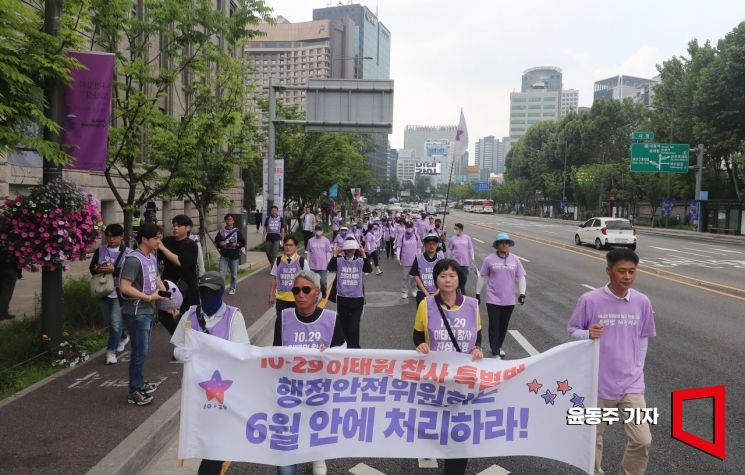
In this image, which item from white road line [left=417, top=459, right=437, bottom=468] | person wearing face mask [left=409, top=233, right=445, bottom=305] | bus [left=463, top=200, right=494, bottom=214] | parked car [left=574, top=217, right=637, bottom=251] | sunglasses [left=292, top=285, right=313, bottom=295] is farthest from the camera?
bus [left=463, top=200, right=494, bottom=214]

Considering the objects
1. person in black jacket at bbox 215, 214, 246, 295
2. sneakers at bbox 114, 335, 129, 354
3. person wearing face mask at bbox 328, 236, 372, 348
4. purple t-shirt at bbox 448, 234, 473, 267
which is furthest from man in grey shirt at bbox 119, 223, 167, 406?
purple t-shirt at bbox 448, 234, 473, 267

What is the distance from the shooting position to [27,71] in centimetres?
601

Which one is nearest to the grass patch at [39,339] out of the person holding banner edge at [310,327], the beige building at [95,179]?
the beige building at [95,179]

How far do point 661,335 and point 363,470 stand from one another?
6.84 meters

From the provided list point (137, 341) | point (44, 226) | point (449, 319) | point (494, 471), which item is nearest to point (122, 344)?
point (44, 226)

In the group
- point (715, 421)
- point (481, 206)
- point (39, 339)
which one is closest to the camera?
point (715, 421)

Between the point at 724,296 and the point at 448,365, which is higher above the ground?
the point at 448,365

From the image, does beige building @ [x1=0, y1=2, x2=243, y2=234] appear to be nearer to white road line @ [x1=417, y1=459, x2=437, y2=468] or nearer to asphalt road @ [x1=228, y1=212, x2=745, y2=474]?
white road line @ [x1=417, y1=459, x2=437, y2=468]

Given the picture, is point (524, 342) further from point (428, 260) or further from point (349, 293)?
point (349, 293)

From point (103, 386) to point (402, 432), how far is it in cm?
381

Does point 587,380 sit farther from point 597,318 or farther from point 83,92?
point 83,92

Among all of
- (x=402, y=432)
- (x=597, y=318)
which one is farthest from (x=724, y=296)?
(x=402, y=432)

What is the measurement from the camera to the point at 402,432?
4.18m

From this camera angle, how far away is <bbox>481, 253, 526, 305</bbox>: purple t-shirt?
765 cm
